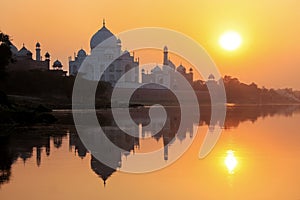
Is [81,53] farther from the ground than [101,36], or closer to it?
closer to it

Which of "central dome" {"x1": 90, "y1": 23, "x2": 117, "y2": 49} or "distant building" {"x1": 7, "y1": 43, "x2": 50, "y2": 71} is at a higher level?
"central dome" {"x1": 90, "y1": 23, "x2": 117, "y2": 49}

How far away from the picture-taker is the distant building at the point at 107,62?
3469 inches

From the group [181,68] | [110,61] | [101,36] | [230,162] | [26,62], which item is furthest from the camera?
[181,68]

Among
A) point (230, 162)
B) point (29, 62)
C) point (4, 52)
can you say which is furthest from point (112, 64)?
point (230, 162)

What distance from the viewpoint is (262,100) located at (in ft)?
385

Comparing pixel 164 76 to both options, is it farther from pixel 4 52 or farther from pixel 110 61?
pixel 4 52

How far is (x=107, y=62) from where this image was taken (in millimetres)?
91188

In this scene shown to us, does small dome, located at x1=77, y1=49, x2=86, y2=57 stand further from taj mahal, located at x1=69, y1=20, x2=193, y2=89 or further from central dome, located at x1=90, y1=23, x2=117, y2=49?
central dome, located at x1=90, y1=23, x2=117, y2=49

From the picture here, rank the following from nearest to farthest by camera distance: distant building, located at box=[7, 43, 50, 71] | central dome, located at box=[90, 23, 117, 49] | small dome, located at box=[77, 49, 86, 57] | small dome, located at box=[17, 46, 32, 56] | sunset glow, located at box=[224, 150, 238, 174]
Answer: sunset glow, located at box=[224, 150, 238, 174]
distant building, located at box=[7, 43, 50, 71]
small dome, located at box=[17, 46, 32, 56]
central dome, located at box=[90, 23, 117, 49]
small dome, located at box=[77, 49, 86, 57]

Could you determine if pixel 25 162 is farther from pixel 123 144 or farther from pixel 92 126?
pixel 92 126

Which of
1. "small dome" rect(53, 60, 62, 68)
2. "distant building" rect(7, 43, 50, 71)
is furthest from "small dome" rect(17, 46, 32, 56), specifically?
"small dome" rect(53, 60, 62, 68)

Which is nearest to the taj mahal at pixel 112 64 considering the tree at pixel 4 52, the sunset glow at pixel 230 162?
the tree at pixel 4 52

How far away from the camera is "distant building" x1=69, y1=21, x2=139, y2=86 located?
289ft

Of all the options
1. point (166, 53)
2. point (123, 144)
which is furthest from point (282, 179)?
point (166, 53)
